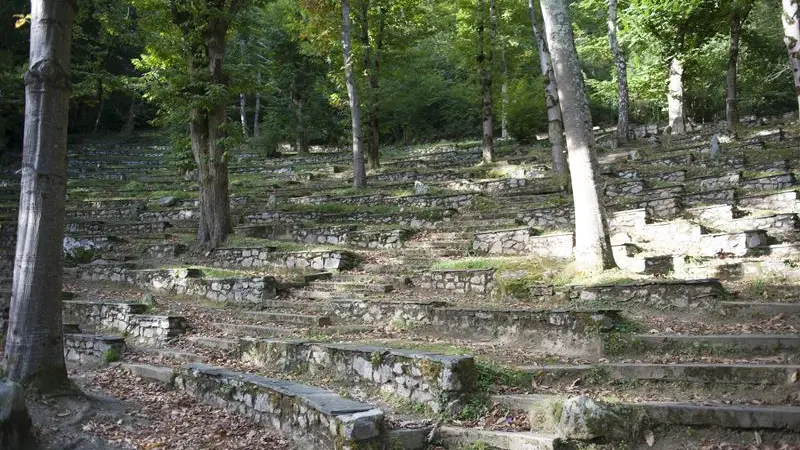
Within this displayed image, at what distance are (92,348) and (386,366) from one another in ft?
17.7

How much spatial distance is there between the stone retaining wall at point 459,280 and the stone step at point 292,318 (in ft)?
7.71

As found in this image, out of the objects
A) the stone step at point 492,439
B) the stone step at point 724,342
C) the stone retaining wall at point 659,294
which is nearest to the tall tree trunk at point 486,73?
the stone retaining wall at point 659,294

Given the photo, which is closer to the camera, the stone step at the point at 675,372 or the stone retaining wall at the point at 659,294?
the stone step at the point at 675,372

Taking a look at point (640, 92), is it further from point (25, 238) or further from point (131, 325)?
point (25, 238)

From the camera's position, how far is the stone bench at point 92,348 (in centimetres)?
880

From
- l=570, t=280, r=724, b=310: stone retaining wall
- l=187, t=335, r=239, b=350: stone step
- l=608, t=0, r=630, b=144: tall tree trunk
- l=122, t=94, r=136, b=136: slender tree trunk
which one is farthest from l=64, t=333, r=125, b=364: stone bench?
l=122, t=94, r=136, b=136: slender tree trunk

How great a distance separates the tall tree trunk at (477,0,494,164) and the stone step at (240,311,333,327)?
13824 millimetres

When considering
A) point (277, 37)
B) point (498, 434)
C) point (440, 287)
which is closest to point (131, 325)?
point (440, 287)

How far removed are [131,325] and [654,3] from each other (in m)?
21.1

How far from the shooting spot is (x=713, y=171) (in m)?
15.7

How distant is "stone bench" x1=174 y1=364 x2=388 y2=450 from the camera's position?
15.1 ft

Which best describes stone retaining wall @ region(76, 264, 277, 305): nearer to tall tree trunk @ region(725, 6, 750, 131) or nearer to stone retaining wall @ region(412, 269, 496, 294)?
stone retaining wall @ region(412, 269, 496, 294)

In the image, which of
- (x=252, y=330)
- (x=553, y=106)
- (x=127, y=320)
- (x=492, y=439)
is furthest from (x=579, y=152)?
(x=127, y=320)

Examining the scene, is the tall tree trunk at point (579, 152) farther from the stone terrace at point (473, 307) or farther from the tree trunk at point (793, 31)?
the tree trunk at point (793, 31)
